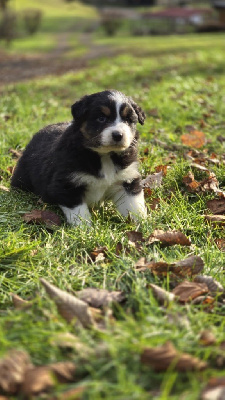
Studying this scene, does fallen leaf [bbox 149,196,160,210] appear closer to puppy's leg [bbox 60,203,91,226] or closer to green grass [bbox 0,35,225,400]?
green grass [bbox 0,35,225,400]

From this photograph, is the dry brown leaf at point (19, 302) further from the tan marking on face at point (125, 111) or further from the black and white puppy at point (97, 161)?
the tan marking on face at point (125, 111)

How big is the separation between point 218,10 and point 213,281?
55.5 m

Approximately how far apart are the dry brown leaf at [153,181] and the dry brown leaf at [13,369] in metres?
2.69

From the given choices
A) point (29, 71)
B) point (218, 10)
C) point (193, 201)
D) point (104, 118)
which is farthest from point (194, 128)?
point (218, 10)

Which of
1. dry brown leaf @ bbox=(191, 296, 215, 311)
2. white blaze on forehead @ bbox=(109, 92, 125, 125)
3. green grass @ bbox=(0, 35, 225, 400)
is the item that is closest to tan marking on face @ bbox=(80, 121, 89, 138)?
white blaze on forehead @ bbox=(109, 92, 125, 125)

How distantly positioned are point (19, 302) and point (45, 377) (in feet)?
2.29

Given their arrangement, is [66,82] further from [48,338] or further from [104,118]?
[48,338]

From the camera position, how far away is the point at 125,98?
4.10m

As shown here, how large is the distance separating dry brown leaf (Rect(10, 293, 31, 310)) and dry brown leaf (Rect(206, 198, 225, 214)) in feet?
6.57

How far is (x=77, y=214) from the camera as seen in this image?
385 cm

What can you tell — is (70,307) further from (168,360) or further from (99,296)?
(168,360)

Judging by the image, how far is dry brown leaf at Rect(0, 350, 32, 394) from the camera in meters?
1.92

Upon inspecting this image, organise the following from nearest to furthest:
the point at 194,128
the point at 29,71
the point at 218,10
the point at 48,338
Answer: the point at 48,338 < the point at 194,128 < the point at 29,71 < the point at 218,10

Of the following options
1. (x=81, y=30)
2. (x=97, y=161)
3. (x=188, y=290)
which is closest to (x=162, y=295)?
(x=188, y=290)
